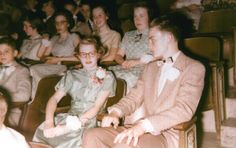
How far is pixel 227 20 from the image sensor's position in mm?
4508

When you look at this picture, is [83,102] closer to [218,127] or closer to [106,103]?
[106,103]

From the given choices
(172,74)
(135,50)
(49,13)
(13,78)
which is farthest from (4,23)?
(172,74)

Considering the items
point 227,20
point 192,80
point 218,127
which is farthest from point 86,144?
point 227,20

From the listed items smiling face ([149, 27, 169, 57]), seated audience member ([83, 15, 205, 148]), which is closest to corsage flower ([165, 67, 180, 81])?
seated audience member ([83, 15, 205, 148])

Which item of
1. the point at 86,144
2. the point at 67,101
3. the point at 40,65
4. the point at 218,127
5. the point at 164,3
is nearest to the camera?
the point at 86,144

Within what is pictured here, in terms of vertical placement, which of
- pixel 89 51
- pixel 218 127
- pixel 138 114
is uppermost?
pixel 89 51

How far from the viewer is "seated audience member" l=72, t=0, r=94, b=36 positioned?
5.46 m

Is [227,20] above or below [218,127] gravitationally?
above

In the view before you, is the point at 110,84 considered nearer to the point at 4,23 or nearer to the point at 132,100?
the point at 132,100

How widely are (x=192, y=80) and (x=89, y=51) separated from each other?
2.98 feet

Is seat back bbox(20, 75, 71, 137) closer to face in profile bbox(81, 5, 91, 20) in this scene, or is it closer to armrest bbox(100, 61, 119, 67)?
armrest bbox(100, 61, 119, 67)

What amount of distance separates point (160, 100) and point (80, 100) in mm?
771

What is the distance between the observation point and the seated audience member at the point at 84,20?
5457 millimetres

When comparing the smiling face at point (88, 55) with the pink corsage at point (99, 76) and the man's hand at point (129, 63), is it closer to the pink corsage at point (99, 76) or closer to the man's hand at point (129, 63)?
the pink corsage at point (99, 76)
